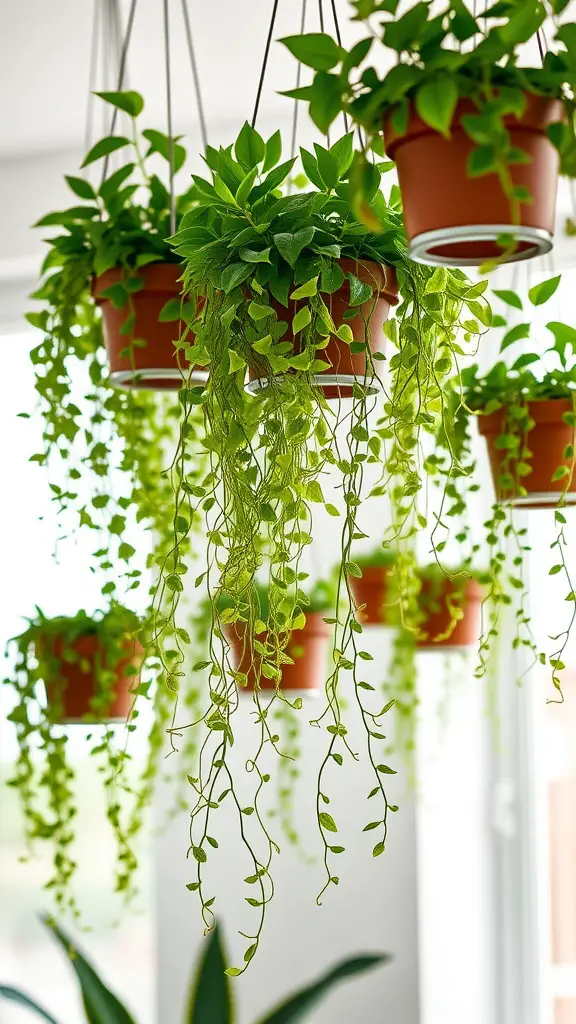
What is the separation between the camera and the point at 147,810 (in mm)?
2627

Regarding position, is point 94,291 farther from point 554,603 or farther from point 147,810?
point 147,810

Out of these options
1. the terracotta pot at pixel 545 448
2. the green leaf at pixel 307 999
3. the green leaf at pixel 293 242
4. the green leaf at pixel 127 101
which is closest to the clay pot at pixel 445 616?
the terracotta pot at pixel 545 448

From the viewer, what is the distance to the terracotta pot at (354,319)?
102 cm

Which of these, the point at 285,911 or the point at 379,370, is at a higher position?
the point at 379,370

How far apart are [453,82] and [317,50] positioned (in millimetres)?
110

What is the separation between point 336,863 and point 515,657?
0.59m

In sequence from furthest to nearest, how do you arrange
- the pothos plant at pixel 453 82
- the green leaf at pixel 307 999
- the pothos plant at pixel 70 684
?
the green leaf at pixel 307 999
the pothos plant at pixel 70 684
the pothos plant at pixel 453 82

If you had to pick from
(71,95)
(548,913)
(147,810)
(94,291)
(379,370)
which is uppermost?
(71,95)

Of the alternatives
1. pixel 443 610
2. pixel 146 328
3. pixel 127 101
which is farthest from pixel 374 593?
pixel 127 101

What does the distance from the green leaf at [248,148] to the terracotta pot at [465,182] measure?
222 millimetres

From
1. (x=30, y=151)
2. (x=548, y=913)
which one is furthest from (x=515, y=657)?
(x=30, y=151)

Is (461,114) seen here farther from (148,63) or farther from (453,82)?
(148,63)

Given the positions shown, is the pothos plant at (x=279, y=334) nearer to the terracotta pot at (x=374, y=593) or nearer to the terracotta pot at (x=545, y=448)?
the terracotta pot at (x=545, y=448)

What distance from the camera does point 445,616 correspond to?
6.63 feet
